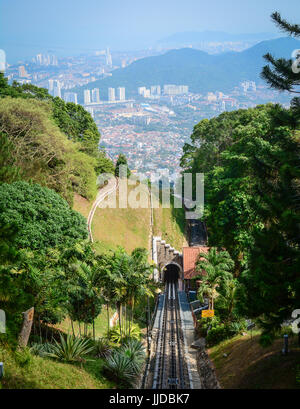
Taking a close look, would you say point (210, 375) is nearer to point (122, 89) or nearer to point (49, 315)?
point (49, 315)

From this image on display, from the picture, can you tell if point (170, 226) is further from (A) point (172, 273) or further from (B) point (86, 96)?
(B) point (86, 96)

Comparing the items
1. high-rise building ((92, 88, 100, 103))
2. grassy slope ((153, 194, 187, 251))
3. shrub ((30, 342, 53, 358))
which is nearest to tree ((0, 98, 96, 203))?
grassy slope ((153, 194, 187, 251))

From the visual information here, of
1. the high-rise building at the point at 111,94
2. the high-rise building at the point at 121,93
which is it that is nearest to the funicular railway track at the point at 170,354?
the high-rise building at the point at 111,94

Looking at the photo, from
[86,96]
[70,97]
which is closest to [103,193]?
[70,97]

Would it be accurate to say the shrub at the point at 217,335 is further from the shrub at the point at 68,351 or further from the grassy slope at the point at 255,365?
the shrub at the point at 68,351

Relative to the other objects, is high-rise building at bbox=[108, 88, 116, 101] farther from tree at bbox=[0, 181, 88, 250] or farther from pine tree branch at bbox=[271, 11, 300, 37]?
pine tree branch at bbox=[271, 11, 300, 37]
